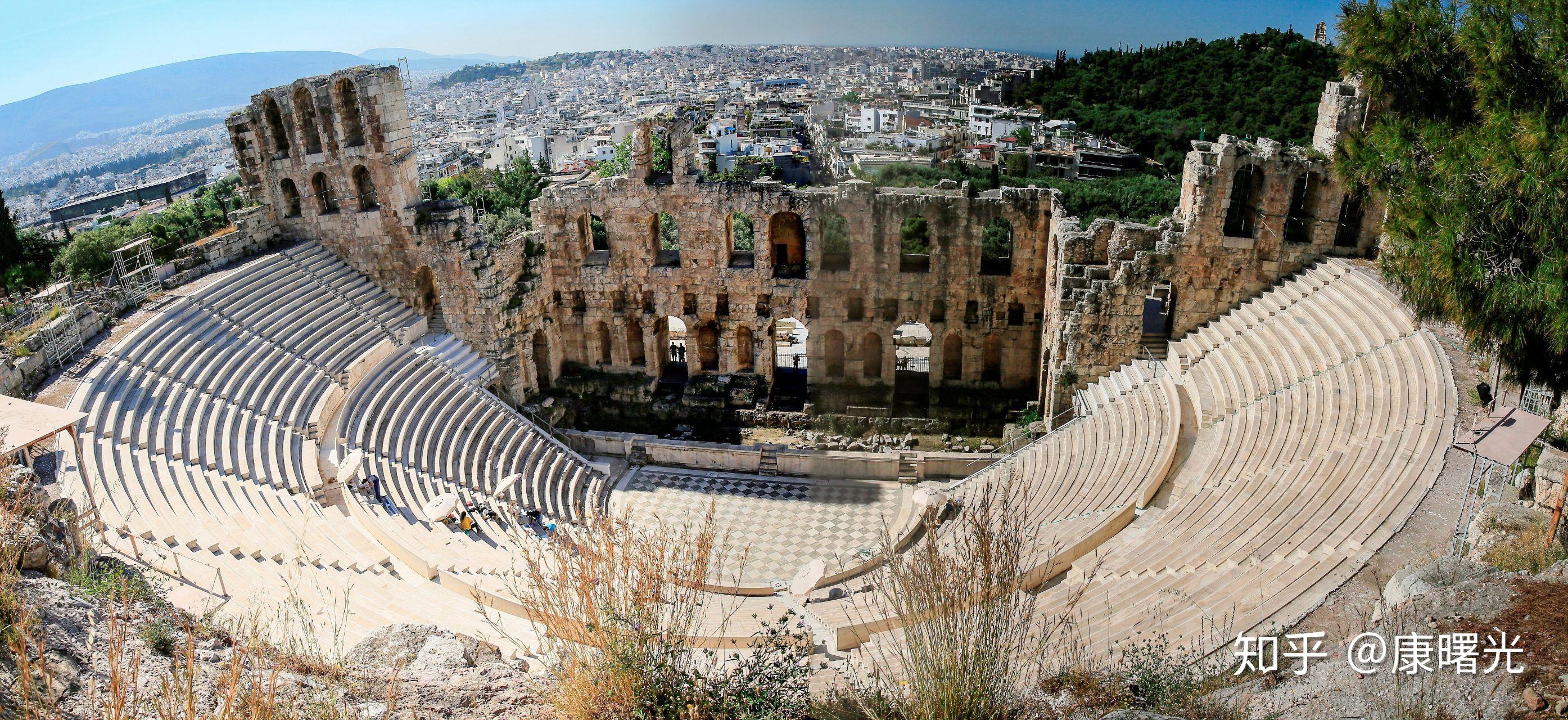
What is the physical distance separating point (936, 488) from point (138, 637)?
53.0 ft

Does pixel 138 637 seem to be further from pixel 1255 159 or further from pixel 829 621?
pixel 1255 159

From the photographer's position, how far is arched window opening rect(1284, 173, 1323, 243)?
20.8 m

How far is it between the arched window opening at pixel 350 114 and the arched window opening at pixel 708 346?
10725 mm

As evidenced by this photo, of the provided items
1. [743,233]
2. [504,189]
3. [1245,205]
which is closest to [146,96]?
[504,189]

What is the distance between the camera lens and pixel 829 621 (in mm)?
14906

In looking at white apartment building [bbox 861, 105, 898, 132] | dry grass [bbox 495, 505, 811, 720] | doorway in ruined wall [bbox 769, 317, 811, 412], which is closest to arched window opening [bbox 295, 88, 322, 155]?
doorway in ruined wall [bbox 769, 317, 811, 412]

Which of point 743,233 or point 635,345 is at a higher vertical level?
point 635,345

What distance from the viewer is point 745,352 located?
1088 inches

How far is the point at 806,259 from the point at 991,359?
6.43 m

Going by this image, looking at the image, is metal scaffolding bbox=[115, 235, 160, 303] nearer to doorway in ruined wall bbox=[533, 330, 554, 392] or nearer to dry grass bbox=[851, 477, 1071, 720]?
doorway in ruined wall bbox=[533, 330, 554, 392]

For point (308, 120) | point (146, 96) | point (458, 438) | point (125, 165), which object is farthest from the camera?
point (146, 96)

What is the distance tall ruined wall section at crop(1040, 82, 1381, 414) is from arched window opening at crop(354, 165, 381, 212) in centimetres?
1873

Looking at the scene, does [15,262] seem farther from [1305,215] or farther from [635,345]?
[1305,215]

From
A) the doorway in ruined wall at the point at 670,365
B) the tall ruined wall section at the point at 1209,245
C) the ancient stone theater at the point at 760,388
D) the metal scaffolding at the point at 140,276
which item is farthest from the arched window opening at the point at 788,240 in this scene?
the metal scaffolding at the point at 140,276
